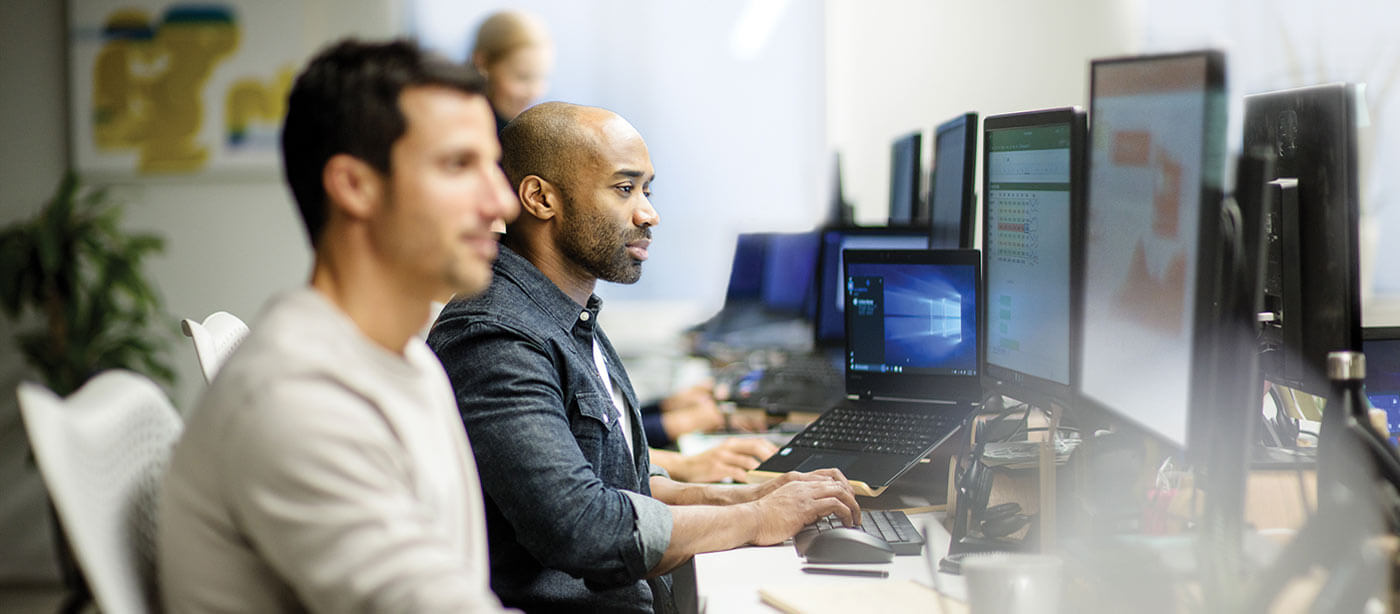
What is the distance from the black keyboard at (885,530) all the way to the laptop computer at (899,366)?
0.10 m

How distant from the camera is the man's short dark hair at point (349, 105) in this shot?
0.93 meters

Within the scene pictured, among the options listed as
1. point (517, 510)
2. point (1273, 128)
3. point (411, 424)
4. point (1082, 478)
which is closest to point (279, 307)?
point (411, 424)

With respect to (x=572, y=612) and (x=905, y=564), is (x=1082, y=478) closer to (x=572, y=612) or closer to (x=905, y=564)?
(x=905, y=564)

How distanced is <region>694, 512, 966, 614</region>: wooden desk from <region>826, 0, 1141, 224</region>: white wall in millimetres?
3309

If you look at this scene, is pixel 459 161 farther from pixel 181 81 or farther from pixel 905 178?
pixel 181 81

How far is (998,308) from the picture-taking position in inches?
68.4

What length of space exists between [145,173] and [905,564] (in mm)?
3823

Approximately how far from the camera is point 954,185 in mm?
2121

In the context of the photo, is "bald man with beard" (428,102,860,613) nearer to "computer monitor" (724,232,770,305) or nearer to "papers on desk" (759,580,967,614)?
"papers on desk" (759,580,967,614)

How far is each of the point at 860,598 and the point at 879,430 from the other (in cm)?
66

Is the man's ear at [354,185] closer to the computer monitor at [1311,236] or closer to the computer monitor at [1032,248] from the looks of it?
the computer monitor at [1032,248]

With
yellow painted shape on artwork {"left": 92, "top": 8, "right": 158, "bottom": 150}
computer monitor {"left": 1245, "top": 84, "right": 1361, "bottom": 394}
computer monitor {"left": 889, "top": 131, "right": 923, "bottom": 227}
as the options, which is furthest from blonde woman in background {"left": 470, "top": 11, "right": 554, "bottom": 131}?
computer monitor {"left": 1245, "top": 84, "right": 1361, "bottom": 394}

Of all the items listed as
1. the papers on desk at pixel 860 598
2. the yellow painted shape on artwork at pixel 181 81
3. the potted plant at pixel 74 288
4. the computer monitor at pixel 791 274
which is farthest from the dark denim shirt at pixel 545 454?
the yellow painted shape on artwork at pixel 181 81

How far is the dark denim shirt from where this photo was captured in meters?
1.44
